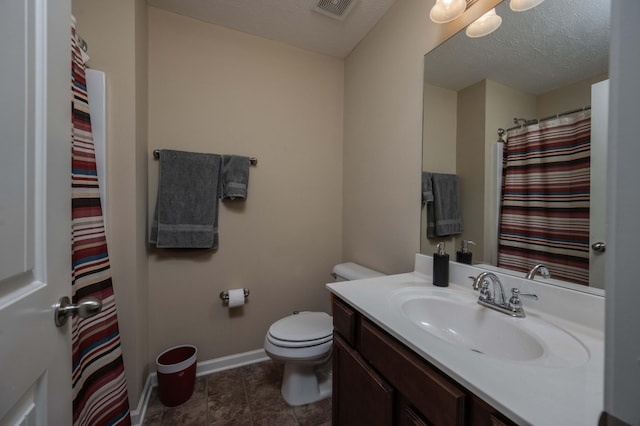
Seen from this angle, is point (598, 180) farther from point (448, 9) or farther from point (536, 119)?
point (448, 9)

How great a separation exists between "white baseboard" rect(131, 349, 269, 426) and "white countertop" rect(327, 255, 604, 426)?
1327mm

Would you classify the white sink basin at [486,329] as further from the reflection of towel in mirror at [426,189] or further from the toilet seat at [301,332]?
the toilet seat at [301,332]

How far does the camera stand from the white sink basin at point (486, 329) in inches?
26.3

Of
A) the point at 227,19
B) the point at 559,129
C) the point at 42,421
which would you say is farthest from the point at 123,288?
the point at 559,129

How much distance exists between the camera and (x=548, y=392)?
0.49m

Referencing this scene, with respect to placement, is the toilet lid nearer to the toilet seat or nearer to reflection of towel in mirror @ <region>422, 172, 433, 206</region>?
the toilet seat

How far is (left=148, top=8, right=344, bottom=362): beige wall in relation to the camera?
162 cm

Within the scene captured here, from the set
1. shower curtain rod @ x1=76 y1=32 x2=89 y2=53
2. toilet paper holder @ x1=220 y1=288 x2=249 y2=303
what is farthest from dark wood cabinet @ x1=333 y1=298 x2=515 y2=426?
shower curtain rod @ x1=76 y1=32 x2=89 y2=53

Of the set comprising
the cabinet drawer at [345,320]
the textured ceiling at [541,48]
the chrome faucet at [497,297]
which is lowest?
the cabinet drawer at [345,320]

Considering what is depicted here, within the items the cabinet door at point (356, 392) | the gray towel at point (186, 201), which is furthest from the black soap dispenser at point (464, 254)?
the gray towel at point (186, 201)

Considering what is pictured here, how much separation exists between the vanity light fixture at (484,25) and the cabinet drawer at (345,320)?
132 cm

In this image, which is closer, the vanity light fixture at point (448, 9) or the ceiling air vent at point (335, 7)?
the vanity light fixture at point (448, 9)

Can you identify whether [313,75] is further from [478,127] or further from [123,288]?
[123,288]

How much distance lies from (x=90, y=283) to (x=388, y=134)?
1718 millimetres
